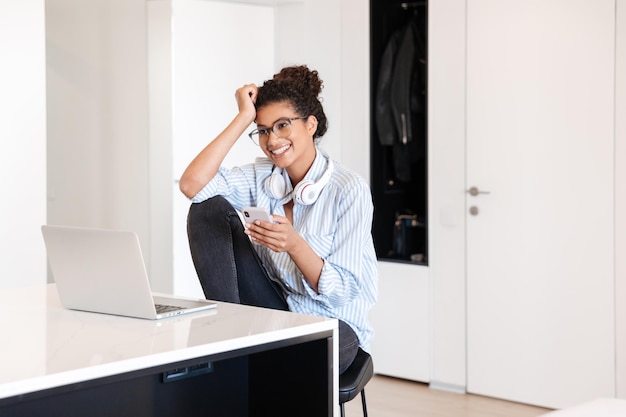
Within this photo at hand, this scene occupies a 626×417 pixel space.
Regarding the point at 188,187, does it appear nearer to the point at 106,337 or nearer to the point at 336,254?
the point at 336,254

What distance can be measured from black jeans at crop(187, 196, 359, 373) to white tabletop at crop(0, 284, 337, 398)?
0.76ft

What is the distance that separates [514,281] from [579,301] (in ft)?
1.03

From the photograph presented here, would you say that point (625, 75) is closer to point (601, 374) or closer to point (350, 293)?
point (601, 374)

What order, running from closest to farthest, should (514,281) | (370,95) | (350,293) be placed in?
1. (350,293)
2. (514,281)
3. (370,95)

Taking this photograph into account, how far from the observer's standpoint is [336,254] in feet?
8.14

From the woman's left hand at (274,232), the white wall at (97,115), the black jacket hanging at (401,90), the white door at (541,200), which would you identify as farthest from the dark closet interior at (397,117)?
the woman's left hand at (274,232)

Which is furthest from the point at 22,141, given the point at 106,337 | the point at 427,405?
the point at 427,405

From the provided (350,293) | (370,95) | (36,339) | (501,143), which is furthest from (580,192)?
(36,339)

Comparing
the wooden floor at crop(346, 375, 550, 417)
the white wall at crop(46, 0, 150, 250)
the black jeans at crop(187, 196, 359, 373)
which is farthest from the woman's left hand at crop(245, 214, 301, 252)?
the white wall at crop(46, 0, 150, 250)

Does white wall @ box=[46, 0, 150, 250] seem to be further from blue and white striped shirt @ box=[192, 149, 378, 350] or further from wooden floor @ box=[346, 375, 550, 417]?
blue and white striped shirt @ box=[192, 149, 378, 350]

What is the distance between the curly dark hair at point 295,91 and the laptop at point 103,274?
2.44 ft

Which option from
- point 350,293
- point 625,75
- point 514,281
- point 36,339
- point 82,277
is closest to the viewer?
point 36,339

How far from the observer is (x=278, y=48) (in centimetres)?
465

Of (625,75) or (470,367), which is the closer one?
(625,75)
